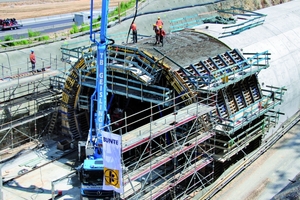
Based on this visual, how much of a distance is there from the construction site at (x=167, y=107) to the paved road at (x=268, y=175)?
75 centimetres

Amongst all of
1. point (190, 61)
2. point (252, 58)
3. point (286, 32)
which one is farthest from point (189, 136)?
point (286, 32)

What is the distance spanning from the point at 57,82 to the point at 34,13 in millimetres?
40972

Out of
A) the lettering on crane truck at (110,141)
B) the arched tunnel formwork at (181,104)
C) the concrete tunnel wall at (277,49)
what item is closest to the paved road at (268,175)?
the arched tunnel formwork at (181,104)

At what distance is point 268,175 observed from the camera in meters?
25.5

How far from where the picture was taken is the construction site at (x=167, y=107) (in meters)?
21.9

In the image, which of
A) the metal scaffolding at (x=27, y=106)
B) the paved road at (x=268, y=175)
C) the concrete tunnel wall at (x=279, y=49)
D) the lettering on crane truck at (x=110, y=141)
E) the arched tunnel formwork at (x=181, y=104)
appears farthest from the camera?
the concrete tunnel wall at (x=279, y=49)

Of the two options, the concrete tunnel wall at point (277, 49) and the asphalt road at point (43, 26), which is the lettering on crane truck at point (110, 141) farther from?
the asphalt road at point (43, 26)

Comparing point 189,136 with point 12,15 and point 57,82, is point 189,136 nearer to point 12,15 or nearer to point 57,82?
point 57,82

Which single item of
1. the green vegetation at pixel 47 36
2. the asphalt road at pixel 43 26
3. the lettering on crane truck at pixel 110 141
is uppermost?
the green vegetation at pixel 47 36

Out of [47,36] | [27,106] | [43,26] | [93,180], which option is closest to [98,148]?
[93,180]

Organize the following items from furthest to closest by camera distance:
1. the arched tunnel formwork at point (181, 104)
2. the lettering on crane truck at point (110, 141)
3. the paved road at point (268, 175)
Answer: the paved road at point (268, 175)
the arched tunnel formwork at point (181, 104)
the lettering on crane truck at point (110, 141)

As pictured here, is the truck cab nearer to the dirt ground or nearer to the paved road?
the paved road

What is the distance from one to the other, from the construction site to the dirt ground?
37.5 meters

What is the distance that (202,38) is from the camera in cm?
2880
